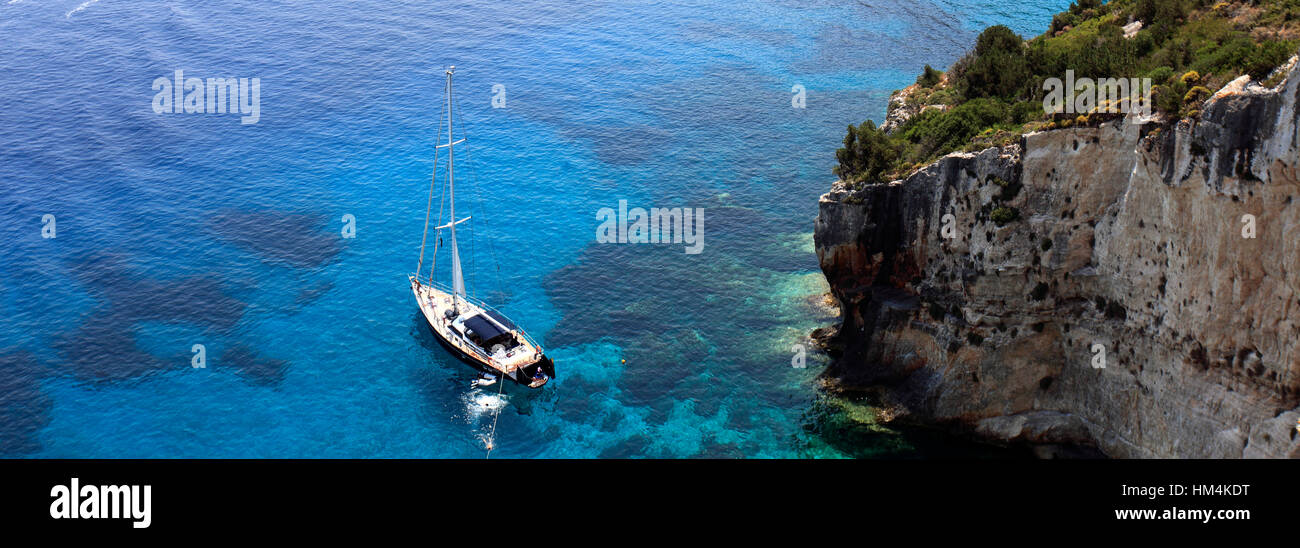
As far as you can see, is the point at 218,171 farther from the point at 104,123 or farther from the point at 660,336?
the point at 660,336

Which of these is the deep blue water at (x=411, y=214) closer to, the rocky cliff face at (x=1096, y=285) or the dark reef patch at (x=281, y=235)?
the dark reef patch at (x=281, y=235)

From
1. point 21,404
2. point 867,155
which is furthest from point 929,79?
point 21,404


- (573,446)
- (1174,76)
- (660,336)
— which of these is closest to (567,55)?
(660,336)

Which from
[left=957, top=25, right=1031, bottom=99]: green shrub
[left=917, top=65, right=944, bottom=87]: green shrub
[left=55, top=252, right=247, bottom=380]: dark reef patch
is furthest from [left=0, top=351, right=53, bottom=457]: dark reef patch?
[left=917, top=65, right=944, bottom=87]: green shrub

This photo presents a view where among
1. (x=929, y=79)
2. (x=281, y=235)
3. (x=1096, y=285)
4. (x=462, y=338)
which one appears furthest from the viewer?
(x=281, y=235)

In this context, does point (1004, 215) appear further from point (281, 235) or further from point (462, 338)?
point (281, 235)

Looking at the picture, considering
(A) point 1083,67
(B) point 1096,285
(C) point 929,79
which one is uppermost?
(C) point 929,79

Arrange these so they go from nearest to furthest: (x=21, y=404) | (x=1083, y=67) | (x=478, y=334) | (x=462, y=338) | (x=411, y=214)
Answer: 1. (x=1083, y=67)
2. (x=21, y=404)
3. (x=478, y=334)
4. (x=462, y=338)
5. (x=411, y=214)
